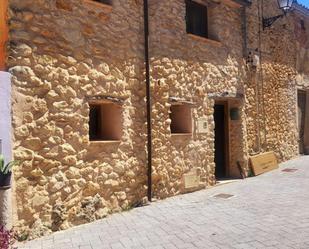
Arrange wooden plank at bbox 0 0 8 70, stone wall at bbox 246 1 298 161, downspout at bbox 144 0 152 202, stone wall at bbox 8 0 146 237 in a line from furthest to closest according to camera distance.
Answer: stone wall at bbox 246 1 298 161
downspout at bbox 144 0 152 202
stone wall at bbox 8 0 146 237
wooden plank at bbox 0 0 8 70

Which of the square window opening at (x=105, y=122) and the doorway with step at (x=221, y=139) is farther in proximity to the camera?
the doorway with step at (x=221, y=139)

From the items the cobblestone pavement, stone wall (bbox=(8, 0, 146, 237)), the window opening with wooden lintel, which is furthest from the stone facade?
the cobblestone pavement

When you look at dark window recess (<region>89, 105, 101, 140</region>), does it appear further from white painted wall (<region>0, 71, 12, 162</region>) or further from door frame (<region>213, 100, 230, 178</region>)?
door frame (<region>213, 100, 230, 178</region>)

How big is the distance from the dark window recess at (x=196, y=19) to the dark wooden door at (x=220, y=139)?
6.91ft

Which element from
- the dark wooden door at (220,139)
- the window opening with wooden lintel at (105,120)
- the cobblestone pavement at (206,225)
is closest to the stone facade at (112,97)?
the window opening with wooden lintel at (105,120)

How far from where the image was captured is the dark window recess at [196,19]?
894 cm

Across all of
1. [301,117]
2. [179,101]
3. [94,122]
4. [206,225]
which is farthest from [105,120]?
[301,117]

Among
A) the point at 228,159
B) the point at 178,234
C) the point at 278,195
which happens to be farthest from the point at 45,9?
the point at 228,159

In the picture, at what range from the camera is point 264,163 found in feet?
34.6

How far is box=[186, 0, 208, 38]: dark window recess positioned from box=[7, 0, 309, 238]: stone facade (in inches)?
8.2

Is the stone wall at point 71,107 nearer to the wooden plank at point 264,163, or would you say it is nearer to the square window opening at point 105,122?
the square window opening at point 105,122

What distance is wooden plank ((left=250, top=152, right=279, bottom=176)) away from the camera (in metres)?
10.1

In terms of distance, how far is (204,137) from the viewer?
862cm

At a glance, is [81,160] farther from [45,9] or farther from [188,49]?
[188,49]
